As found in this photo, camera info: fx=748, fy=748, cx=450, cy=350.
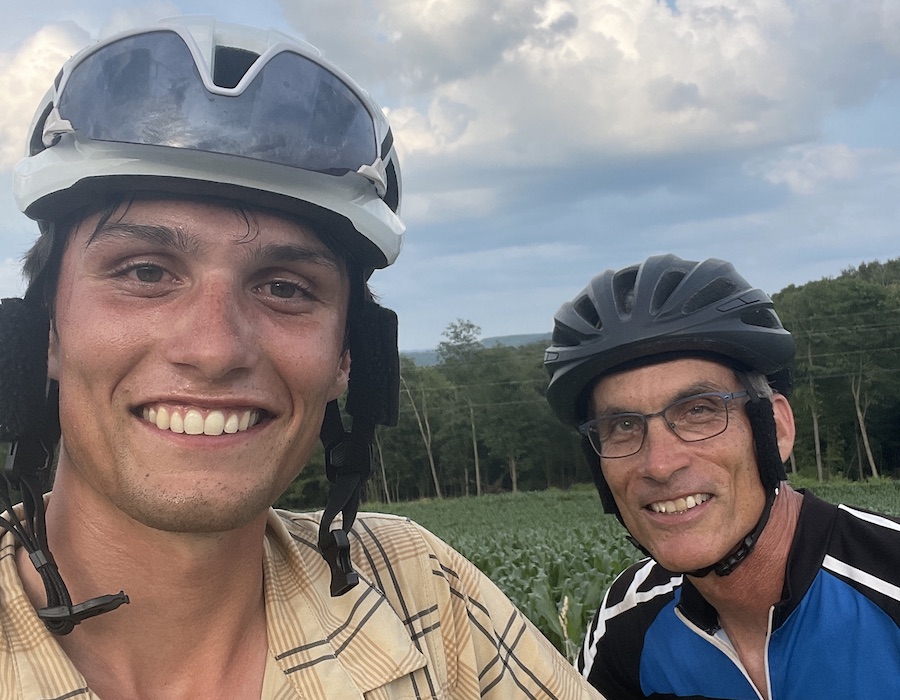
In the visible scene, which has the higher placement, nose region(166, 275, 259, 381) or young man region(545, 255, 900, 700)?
nose region(166, 275, 259, 381)

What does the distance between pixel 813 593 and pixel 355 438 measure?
1.77 m

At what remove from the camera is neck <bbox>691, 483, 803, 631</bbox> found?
2.90m

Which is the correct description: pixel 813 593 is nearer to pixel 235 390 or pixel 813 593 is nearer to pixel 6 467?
pixel 235 390

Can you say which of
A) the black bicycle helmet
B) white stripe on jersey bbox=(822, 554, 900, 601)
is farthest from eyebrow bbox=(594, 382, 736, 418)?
white stripe on jersey bbox=(822, 554, 900, 601)

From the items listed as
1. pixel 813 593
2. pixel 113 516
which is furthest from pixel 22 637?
pixel 813 593

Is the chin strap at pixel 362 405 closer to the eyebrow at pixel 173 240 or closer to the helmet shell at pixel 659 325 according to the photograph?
the eyebrow at pixel 173 240

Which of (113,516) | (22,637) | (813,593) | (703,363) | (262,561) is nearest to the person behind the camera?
(22,637)

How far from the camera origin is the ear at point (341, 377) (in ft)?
7.38

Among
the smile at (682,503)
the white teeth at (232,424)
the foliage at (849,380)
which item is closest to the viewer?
the white teeth at (232,424)

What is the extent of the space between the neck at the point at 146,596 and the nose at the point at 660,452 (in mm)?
1679

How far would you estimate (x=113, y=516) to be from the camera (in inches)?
76.4

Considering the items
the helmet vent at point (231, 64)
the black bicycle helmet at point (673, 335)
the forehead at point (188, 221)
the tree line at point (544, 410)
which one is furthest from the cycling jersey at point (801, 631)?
the tree line at point (544, 410)

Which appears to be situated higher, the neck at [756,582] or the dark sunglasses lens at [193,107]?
the dark sunglasses lens at [193,107]

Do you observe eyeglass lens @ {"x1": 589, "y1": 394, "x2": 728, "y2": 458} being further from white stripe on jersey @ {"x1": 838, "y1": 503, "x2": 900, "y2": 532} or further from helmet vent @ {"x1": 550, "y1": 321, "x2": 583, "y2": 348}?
white stripe on jersey @ {"x1": 838, "y1": 503, "x2": 900, "y2": 532}
